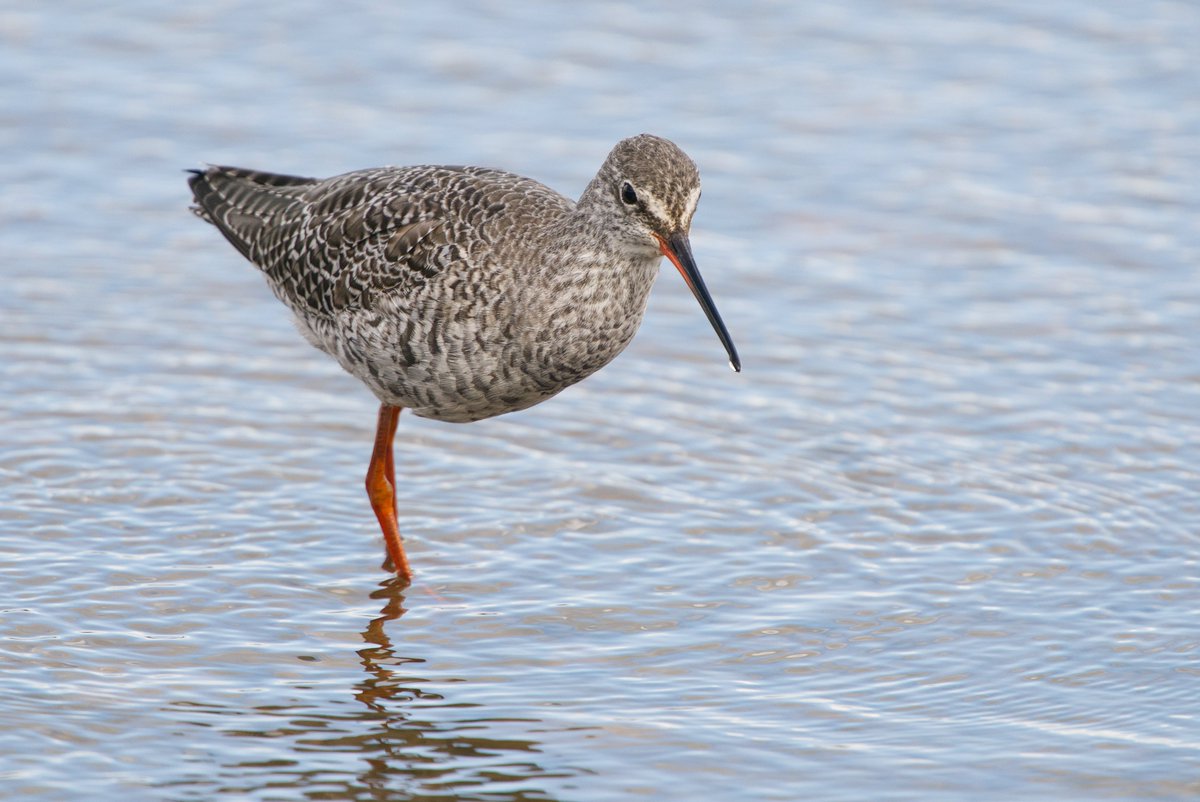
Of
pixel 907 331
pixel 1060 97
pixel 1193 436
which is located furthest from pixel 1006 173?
pixel 1193 436

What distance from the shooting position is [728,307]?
1229 centimetres

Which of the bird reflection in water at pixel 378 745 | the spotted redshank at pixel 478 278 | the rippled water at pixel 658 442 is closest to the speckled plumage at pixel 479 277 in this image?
the spotted redshank at pixel 478 278

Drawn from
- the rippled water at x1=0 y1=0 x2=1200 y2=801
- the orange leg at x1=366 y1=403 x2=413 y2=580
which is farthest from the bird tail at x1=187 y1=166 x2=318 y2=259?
the orange leg at x1=366 y1=403 x2=413 y2=580

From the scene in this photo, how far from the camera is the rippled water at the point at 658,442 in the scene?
25.3 ft

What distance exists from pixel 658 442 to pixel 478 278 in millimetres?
2312

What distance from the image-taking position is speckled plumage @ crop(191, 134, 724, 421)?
8453 millimetres

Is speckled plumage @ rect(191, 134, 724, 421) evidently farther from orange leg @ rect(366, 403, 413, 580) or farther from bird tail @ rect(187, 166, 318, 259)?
bird tail @ rect(187, 166, 318, 259)

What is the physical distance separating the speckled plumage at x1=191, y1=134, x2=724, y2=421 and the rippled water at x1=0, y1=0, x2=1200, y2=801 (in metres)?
1.10

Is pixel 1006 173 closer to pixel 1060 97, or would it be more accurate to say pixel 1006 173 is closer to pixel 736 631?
pixel 1060 97

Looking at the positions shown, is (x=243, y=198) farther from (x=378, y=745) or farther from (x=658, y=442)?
(x=378, y=745)

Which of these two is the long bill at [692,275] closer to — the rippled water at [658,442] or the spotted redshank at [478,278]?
→ the spotted redshank at [478,278]

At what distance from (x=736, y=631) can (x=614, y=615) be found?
61cm

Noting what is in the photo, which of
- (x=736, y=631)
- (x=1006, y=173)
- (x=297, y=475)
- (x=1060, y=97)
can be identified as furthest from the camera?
(x=1060, y=97)

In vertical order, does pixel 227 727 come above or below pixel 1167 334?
below
